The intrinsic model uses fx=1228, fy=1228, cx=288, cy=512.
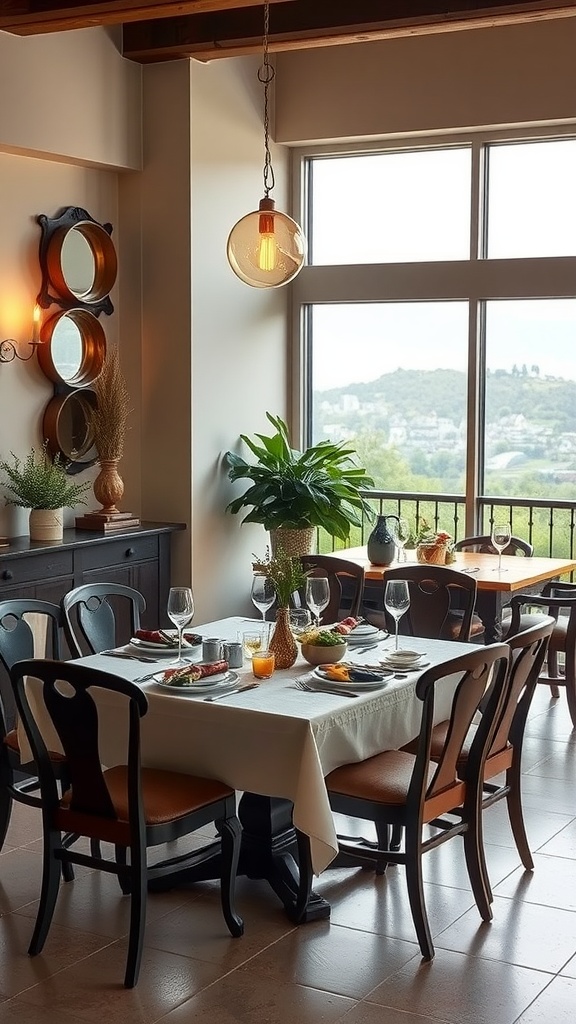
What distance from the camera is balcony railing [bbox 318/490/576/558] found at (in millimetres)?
7480

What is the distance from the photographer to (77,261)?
267 inches

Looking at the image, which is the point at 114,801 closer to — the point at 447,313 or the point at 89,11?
the point at 89,11

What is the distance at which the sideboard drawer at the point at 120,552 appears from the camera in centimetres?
639

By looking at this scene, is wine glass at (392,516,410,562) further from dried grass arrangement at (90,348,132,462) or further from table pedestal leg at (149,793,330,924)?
table pedestal leg at (149,793,330,924)

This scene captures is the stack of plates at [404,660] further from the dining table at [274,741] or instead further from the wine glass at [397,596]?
the wine glass at [397,596]

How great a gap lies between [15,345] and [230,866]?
3517 millimetres

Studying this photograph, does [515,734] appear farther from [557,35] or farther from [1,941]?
[557,35]

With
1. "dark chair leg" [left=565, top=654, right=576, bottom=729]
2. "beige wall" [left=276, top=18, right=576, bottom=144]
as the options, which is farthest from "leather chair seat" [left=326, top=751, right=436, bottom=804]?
"beige wall" [left=276, top=18, right=576, bottom=144]

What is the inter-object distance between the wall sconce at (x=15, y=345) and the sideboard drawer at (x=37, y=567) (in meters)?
1.07

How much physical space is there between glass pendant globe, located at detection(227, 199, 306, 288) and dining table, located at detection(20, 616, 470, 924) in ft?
5.01

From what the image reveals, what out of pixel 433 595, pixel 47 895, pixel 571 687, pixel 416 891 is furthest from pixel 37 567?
pixel 416 891

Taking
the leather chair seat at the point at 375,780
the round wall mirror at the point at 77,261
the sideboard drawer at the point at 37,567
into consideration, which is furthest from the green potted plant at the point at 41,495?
the leather chair seat at the point at 375,780

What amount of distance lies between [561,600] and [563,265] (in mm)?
Answer: 2297

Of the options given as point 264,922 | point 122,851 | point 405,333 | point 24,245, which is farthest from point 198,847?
point 405,333
